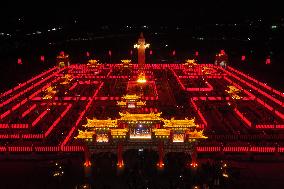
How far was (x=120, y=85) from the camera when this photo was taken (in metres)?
37.9

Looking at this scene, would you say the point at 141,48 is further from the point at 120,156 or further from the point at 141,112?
the point at 120,156

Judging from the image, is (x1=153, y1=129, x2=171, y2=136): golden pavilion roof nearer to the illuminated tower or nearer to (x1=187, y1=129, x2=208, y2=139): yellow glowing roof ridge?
(x1=187, y1=129, x2=208, y2=139): yellow glowing roof ridge

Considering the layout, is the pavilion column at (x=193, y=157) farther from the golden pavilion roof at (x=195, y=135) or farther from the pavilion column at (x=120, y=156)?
the pavilion column at (x=120, y=156)

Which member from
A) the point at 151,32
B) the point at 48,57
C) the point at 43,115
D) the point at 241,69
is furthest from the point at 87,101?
the point at 151,32

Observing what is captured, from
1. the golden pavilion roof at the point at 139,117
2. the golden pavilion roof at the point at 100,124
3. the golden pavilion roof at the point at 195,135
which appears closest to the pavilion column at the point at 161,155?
the golden pavilion roof at the point at 139,117

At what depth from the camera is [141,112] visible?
19.7m

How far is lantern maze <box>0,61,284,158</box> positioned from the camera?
17.9m

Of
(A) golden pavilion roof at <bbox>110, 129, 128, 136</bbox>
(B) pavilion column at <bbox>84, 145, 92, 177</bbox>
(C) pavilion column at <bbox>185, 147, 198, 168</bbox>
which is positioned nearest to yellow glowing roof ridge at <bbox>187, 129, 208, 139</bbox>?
(C) pavilion column at <bbox>185, 147, 198, 168</bbox>

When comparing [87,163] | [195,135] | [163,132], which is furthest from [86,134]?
[195,135]

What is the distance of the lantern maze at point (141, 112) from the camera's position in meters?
17.9

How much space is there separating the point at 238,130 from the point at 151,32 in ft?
201

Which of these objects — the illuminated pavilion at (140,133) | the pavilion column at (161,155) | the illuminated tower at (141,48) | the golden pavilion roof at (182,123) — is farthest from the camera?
the illuminated tower at (141,48)

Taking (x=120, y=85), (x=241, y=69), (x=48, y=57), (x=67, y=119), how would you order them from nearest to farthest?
(x=67, y=119) < (x=120, y=85) < (x=241, y=69) < (x=48, y=57)

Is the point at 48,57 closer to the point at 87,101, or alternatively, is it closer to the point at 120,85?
the point at 120,85
